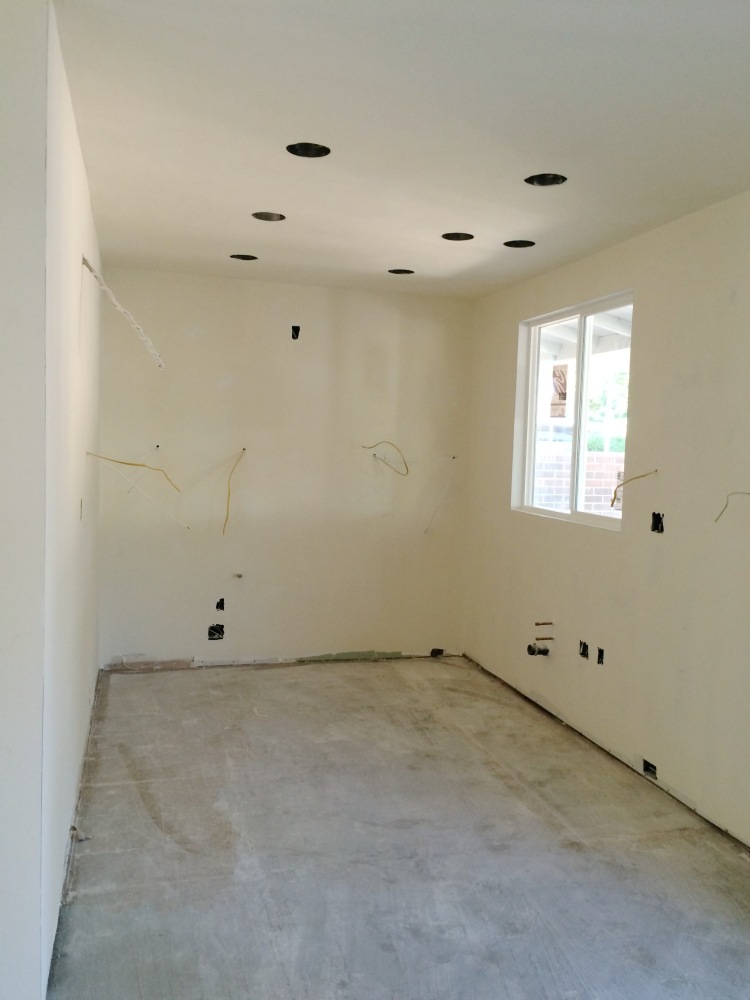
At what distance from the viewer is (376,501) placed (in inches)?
209

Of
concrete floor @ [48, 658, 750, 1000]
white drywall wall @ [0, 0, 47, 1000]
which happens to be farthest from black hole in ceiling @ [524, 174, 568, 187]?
concrete floor @ [48, 658, 750, 1000]

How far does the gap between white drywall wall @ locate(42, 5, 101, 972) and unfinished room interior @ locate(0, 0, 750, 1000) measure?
32 mm

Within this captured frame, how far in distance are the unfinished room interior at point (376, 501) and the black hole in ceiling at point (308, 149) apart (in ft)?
0.06

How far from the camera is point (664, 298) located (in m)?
3.45

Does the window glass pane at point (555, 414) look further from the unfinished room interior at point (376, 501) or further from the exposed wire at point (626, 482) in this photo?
the exposed wire at point (626, 482)

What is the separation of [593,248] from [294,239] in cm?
147

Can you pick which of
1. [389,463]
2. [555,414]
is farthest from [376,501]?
[555,414]

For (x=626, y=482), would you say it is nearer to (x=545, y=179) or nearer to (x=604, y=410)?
(x=604, y=410)

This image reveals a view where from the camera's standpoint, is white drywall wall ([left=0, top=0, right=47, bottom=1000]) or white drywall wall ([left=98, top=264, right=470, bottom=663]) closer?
white drywall wall ([left=0, top=0, right=47, bottom=1000])

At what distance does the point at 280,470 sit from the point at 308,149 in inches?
104

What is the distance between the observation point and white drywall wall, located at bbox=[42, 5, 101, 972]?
1996mm

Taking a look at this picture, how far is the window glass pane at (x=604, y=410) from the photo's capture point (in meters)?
3.87

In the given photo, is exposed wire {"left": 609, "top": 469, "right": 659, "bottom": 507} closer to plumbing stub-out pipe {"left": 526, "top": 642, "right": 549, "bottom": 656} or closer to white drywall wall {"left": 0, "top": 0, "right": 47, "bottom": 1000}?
plumbing stub-out pipe {"left": 526, "top": 642, "right": 549, "bottom": 656}

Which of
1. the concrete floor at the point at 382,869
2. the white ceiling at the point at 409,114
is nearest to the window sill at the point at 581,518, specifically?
the concrete floor at the point at 382,869
